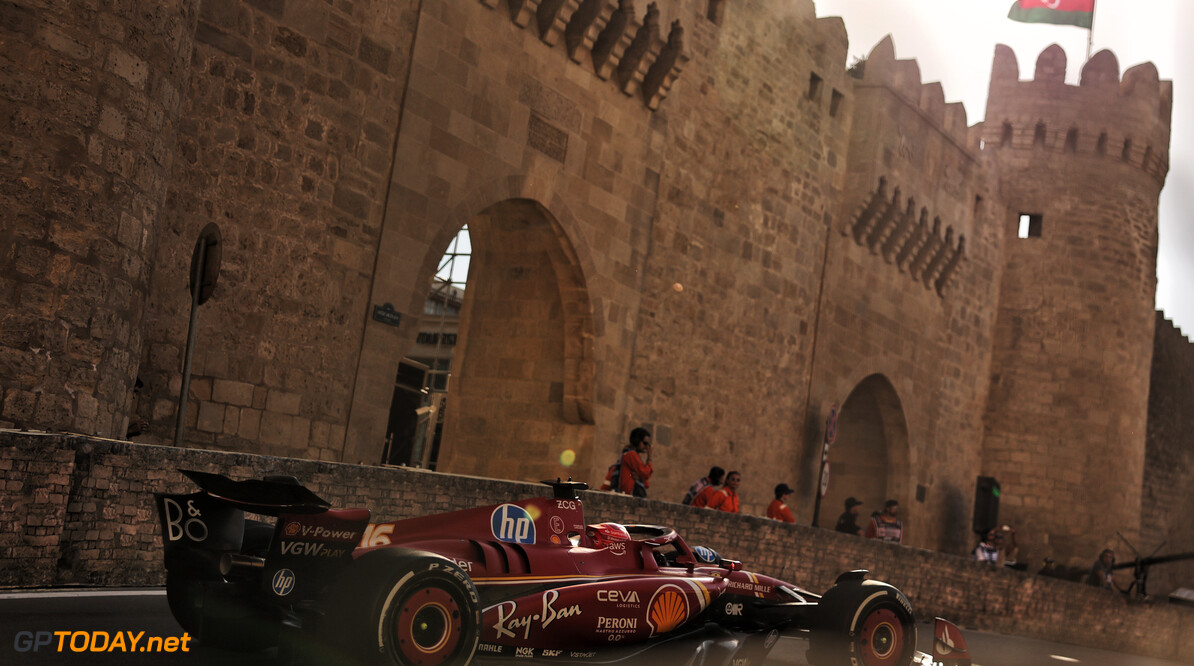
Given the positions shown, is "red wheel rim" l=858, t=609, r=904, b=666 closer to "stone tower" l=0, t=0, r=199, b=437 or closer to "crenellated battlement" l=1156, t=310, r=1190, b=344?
"stone tower" l=0, t=0, r=199, b=437

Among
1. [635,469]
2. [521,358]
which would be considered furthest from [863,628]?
[521,358]

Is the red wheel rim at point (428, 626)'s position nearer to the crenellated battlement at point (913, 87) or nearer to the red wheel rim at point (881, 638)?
the red wheel rim at point (881, 638)

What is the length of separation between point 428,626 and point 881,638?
2.80 metres

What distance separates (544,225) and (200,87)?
15.7ft

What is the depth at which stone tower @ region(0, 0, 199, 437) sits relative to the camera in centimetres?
762

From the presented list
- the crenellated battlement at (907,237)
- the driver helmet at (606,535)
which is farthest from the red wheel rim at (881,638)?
the crenellated battlement at (907,237)

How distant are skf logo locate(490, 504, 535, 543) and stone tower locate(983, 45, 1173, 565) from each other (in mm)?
20286

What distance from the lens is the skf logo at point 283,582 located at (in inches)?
→ 177

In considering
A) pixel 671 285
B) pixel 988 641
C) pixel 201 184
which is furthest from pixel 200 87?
pixel 988 641

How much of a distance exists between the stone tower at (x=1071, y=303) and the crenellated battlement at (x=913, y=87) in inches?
78.7

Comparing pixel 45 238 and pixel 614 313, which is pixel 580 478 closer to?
pixel 614 313

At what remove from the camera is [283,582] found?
14.8 feet

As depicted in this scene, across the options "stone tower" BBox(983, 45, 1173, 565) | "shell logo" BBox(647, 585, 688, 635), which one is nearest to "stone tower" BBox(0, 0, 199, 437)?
"shell logo" BBox(647, 585, 688, 635)

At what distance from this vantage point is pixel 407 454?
2547cm
